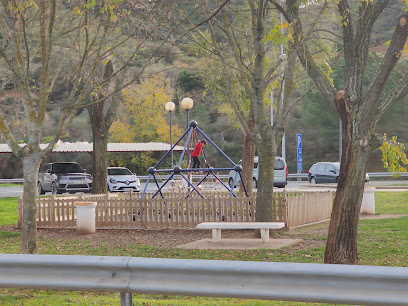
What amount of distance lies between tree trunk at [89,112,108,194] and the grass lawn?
16.6 ft

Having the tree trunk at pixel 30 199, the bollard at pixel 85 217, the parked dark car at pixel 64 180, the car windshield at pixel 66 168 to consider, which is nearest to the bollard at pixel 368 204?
the bollard at pixel 85 217

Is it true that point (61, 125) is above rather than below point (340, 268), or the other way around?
above

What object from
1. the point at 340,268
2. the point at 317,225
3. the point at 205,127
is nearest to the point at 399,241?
the point at 317,225

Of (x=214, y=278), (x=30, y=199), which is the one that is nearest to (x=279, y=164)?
(x=30, y=199)

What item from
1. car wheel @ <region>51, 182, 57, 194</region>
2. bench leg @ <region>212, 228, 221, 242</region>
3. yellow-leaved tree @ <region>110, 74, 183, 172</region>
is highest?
yellow-leaved tree @ <region>110, 74, 183, 172</region>

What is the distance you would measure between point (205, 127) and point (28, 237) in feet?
178

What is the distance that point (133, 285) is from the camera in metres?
5.14

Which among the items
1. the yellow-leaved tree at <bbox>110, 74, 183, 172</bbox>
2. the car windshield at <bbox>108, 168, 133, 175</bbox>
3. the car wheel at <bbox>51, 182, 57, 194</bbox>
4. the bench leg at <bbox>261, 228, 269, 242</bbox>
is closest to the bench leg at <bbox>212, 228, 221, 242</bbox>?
the bench leg at <bbox>261, 228, 269, 242</bbox>

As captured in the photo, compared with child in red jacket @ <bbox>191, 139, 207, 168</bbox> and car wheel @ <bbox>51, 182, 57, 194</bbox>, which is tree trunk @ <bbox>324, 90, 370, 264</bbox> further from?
car wheel @ <bbox>51, 182, 57, 194</bbox>

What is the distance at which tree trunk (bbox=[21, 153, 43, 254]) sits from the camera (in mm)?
10594

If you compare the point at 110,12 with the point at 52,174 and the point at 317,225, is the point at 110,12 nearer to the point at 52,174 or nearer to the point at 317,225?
the point at 317,225

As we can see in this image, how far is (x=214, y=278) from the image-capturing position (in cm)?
501

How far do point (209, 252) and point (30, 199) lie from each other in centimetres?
389

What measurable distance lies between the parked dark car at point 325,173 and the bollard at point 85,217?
81.5 feet
